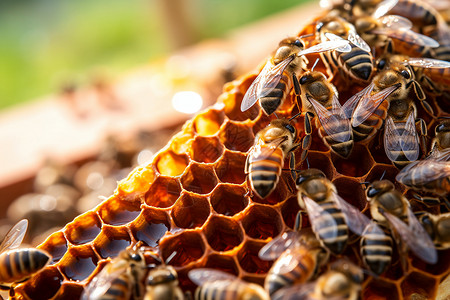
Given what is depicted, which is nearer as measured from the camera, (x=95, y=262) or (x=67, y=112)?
(x=95, y=262)

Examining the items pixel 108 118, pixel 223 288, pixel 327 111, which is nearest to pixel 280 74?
pixel 327 111

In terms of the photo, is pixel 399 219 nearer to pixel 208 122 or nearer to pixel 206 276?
pixel 206 276

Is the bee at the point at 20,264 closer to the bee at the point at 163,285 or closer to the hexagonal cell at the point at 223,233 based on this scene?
the bee at the point at 163,285

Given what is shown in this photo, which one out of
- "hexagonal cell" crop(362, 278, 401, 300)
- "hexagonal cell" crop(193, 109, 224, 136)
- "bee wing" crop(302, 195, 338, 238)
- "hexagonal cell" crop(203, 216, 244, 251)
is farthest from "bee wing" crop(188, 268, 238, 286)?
"hexagonal cell" crop(193, 109, 224, 136)

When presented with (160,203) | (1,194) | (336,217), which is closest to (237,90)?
(160,203)

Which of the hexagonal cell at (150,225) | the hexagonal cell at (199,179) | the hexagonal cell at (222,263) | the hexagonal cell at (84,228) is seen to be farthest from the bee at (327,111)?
the hexagonal cell at (84,228)

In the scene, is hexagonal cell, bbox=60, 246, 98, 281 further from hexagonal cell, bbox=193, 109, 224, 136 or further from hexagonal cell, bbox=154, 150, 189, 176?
hexagonal cell, bbox=193, 109, 224, 136

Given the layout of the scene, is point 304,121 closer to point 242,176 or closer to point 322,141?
point 322,141
